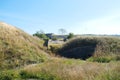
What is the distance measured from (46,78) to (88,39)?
21350mm

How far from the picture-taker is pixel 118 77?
10328mm

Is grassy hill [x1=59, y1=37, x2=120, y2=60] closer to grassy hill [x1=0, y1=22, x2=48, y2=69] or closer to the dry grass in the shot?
grassy hill [x1=0, y1=22, x2=48, y2=69]

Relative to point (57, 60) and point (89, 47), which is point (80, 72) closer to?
point (57, 60)

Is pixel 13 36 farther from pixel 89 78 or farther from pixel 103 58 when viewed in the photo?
pixel 89 78

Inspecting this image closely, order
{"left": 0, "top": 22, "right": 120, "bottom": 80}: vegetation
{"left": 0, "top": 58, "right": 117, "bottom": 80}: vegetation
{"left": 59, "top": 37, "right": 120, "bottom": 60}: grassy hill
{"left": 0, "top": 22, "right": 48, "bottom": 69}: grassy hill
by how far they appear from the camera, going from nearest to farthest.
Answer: {"left": 0, "top": 58, "right": 117, "bottom": 80}: vegetation, {"left": 0, "top": 22, "right": 120, "bottom": 80}: vegetation, {"left": 0, "top": 22, "right": 48, "bottom": 69}: grassy hill, {"left": 59, "top": 37, "right": 120, "bottom": 60}: grassy hill

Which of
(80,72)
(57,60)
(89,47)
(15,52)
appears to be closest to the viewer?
(80,72)

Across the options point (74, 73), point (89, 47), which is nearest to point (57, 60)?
point (74, 73)

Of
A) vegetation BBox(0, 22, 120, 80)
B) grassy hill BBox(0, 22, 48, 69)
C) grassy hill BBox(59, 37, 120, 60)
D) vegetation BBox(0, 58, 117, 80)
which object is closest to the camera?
vegetation BBox(0, 58, 117, 80)

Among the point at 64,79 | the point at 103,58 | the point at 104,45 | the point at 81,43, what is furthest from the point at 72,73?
the point at 81,43

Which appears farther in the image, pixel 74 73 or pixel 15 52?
pixel 15 52

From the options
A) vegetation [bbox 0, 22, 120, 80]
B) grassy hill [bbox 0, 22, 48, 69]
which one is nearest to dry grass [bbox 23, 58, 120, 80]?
vegetation [bbox 0, 22, 120, 80]

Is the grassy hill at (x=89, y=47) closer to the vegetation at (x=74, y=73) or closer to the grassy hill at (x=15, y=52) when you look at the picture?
the grassy hill at (x=15, y=52)

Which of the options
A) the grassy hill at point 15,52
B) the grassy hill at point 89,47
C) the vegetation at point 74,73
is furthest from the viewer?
the grassy hill at point 89,47

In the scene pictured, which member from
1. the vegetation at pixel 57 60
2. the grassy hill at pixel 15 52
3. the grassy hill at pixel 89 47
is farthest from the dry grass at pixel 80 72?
the grassy hill at pixel 89 47
